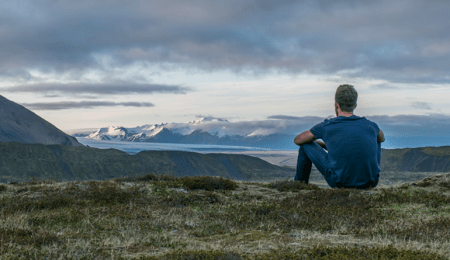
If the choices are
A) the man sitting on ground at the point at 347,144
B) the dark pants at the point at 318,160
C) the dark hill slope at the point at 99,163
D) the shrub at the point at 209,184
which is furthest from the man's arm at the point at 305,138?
the dark hill slope at the point at 99,163

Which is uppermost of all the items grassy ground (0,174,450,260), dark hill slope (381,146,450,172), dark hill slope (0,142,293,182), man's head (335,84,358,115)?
man's head (335,84,358,115)

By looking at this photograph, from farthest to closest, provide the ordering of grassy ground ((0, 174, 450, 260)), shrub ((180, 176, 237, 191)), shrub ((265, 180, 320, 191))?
shrub ((180, 176, 237, 191)) < shrub ((265, 180, 320, 191)) < grassy ground ((0, 174, 450, 260))

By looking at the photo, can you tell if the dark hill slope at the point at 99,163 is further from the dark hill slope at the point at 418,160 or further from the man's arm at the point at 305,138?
the man's arm at the point at 305,138

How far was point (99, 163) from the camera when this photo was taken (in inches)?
5610

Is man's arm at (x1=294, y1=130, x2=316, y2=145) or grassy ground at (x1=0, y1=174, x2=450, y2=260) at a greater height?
man's arm at (x1=294, y1=130, x2=316, y2=145)

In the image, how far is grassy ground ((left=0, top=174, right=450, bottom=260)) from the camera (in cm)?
562

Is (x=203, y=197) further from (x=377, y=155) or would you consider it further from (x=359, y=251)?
(x=359, y=251)

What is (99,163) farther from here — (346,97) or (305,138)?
(346,97)

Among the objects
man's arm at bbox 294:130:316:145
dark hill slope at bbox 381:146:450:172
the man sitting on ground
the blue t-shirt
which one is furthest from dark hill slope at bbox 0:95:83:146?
the blue t-shirt

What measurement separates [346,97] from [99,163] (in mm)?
143579

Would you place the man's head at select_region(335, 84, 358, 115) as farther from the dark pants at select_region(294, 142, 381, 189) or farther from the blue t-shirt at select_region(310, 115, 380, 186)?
the dark pants at select_region(294, 142, 381, 189)

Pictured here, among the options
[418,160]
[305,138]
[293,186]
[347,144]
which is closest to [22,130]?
[418,160]

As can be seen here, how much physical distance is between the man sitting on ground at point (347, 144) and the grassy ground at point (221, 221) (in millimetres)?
599

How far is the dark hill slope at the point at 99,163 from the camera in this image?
119562mm
